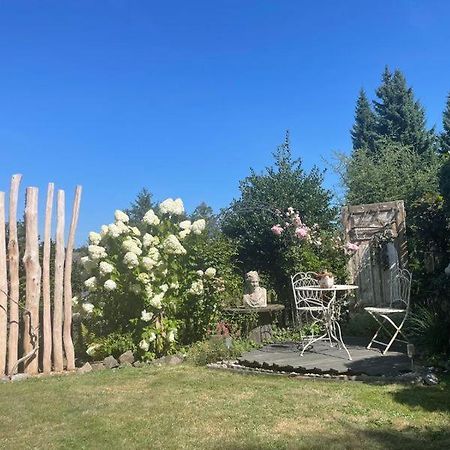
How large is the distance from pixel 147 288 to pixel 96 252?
848mm

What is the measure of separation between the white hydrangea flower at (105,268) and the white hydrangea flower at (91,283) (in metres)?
0.18

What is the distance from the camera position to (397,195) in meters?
10.6

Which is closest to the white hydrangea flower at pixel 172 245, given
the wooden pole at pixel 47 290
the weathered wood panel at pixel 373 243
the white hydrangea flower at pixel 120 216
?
the white hydrangea flower at pixel 120 216

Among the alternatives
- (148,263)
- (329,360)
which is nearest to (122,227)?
(148,263)

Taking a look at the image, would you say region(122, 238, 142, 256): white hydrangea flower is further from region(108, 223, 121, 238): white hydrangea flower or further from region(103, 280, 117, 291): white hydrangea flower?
region(103, 280, 117, 291): white hydrangea flower

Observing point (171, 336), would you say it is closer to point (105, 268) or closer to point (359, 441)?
point (105, 268)

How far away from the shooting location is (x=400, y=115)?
2731cm

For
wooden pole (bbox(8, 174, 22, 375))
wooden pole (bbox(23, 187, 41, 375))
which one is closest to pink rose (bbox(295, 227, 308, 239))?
wooden pole (bbox(23, 187, 41, 375))

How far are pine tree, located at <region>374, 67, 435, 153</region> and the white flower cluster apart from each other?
20801mm

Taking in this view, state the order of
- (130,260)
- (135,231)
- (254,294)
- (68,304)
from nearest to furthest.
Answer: (68,304), (130,260), (135,231), (254,294)

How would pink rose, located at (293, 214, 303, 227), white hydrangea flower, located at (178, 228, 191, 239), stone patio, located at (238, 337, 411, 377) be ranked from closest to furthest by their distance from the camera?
1. stone patio, located at (238, 337, 411, 377)
2. white hydrangea flower, located at (178, 228, 191, 239)
3. pink rose, located at (293, 214, 303, 227)

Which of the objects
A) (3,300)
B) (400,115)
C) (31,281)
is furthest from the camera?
(400,115)

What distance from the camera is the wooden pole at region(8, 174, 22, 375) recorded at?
5527 mm

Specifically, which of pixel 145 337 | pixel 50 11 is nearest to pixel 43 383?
pixel 145 337
